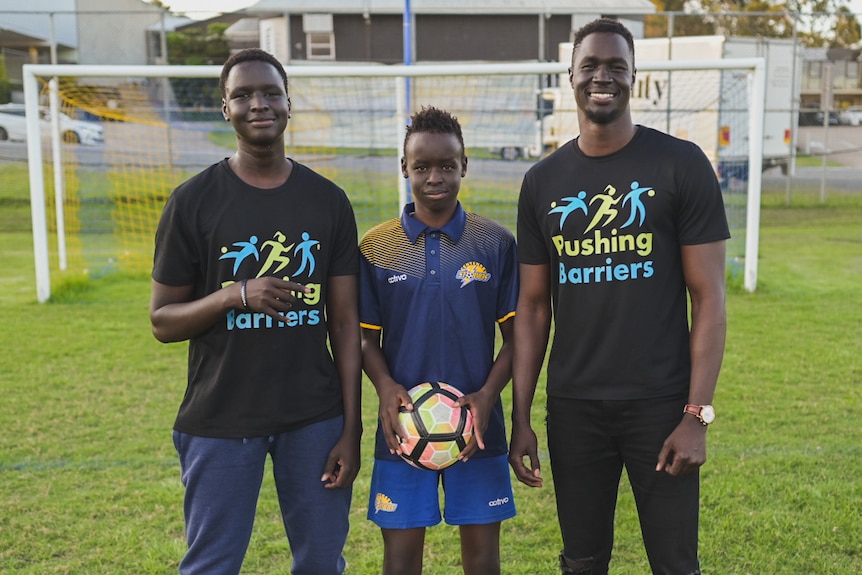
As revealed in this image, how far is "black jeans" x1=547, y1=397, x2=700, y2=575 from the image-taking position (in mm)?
2576

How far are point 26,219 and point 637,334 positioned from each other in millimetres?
15114

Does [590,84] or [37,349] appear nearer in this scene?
[590,84]

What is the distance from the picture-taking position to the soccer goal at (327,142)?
9.05 m

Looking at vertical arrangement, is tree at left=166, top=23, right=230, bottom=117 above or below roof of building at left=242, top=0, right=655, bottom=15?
below

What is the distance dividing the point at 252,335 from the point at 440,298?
1.97ft

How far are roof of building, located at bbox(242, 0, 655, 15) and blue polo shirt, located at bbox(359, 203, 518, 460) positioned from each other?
20.3 metres

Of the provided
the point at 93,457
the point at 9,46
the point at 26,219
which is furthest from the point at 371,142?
the point at 9,46

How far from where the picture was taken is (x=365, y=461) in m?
4.92

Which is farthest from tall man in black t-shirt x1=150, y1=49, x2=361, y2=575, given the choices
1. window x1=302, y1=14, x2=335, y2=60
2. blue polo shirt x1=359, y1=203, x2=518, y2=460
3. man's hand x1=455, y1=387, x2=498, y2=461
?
window x1=302, y1=14, x2=335, y2=60

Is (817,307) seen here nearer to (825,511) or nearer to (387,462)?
(825,511)

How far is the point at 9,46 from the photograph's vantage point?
22875mm

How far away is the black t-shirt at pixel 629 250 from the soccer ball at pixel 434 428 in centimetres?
35

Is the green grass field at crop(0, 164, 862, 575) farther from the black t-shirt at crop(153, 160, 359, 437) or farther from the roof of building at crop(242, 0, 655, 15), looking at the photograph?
the roof of building at crop(242, 0, 655, 15)

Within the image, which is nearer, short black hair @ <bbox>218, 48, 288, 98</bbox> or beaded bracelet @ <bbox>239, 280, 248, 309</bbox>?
beaded bracelet @ <bbox>239, 280, 248, 309</bbox>
